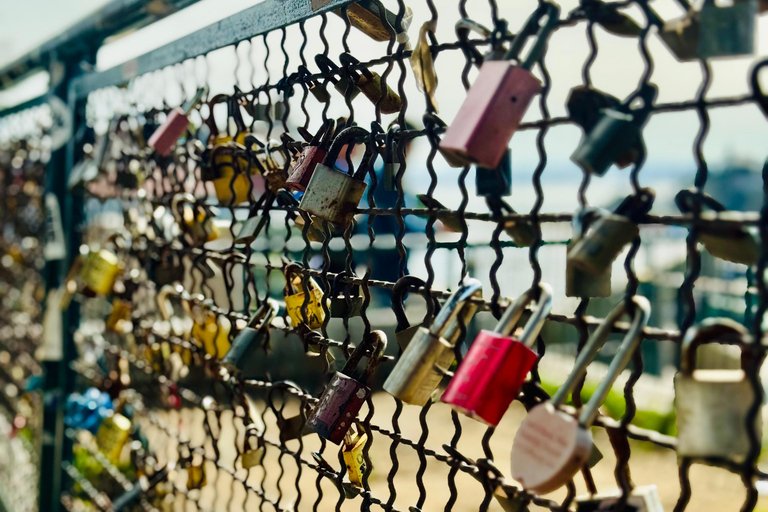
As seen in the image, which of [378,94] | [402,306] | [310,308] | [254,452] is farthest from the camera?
[254,452]

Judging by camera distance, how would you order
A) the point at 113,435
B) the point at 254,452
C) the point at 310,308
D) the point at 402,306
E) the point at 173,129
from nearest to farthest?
the point at 402,306 < the point at 310,308 < the point at 254,452 < the point at 173,129 < the point at 113,435

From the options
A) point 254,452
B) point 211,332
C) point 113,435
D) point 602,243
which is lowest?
point 113,435

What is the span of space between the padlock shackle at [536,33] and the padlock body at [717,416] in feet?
1.30

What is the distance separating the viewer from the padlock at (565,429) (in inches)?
27.2

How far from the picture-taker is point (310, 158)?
114 cm

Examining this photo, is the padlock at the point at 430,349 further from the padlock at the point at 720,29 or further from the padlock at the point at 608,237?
the padlock at the point at 720,29

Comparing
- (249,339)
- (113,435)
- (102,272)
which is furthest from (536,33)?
(113,435)

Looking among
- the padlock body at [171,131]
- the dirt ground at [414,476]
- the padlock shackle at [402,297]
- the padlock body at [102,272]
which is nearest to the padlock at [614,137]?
the padlock shackle at [402,297]

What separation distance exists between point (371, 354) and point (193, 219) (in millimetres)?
825

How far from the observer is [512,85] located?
77 centimetres

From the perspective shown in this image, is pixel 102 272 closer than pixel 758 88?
No

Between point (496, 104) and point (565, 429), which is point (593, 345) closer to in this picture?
point (565, 429)

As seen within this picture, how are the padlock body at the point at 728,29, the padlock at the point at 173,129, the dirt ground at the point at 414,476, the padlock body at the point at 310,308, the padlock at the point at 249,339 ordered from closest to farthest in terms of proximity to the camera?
the padlock body at the point at 728,29 < the padlock body at the point at 310,308 < the padlock at the point at 249,339 < the padlock at the point at 173,129 < the dirt ground at the point at 414,476

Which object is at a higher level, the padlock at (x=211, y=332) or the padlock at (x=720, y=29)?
the padlock at (x=720, y=29)
